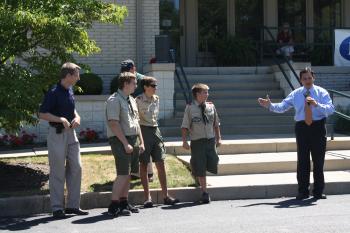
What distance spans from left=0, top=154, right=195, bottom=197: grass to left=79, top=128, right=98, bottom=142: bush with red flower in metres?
2.10

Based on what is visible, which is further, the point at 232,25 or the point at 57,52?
the point at 232,25

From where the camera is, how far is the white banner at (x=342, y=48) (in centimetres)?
1527

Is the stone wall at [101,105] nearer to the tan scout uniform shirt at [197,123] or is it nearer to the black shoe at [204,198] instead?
the tan scout uniform shirt at [197,123]

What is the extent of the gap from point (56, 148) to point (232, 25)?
1146cm

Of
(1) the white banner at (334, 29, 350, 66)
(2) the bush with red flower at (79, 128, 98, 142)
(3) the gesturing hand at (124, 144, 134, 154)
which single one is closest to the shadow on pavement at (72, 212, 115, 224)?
(3) the gesturing hand at (124, 144, 134, 154)

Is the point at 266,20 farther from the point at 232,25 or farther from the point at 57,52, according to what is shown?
the point at 57,52

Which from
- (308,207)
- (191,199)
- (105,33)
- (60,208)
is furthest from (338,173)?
(105,33)

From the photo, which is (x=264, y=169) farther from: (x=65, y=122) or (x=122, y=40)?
(x=122, y=40)

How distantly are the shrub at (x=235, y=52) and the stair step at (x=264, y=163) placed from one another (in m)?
6.29

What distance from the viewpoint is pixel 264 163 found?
9844 mm

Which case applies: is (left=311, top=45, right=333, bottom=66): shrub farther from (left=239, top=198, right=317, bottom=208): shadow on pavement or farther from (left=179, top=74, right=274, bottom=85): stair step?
(left=239, top=198, right=317, bottom=208): shadow on pavement

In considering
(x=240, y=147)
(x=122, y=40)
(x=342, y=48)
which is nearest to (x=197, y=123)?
(x=240, y=147)

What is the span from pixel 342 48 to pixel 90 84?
21.7ft

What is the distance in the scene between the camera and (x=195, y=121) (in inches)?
325
